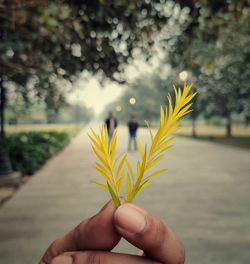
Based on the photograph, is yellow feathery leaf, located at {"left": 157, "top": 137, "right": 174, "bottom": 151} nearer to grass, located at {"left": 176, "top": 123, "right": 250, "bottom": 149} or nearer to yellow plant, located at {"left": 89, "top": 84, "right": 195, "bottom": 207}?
yellow plant, located at {"left": 89, "top": 84, "right": 195, "bottom": 207}


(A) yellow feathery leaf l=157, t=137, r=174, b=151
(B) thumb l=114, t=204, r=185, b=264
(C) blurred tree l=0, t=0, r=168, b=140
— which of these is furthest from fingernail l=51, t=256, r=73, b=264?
(C) blurred tree l=0, t=0, r=168, b=140

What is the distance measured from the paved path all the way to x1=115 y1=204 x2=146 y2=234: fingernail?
2277mm

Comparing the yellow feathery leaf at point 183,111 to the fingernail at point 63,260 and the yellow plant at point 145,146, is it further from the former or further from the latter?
the fingernail at point 63,260

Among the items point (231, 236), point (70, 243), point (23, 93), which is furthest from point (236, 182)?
point (23, 93)

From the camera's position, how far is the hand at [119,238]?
19.4 inches

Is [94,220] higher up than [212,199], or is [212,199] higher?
[94,220]

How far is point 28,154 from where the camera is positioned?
1100 cm

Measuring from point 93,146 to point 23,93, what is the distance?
19115mm

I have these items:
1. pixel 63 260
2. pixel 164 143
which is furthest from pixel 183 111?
pixel 63 260

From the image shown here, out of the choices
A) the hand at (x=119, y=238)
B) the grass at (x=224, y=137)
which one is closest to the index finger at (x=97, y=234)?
the hand at (x=119, y=238)

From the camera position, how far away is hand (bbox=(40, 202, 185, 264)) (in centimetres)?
49

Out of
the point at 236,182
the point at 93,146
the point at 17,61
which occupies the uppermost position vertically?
the point at 17,61

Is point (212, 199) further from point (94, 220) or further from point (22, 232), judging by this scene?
point (94, 220)

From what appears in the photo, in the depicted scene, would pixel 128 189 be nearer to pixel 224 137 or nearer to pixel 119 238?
pixel 119 238
